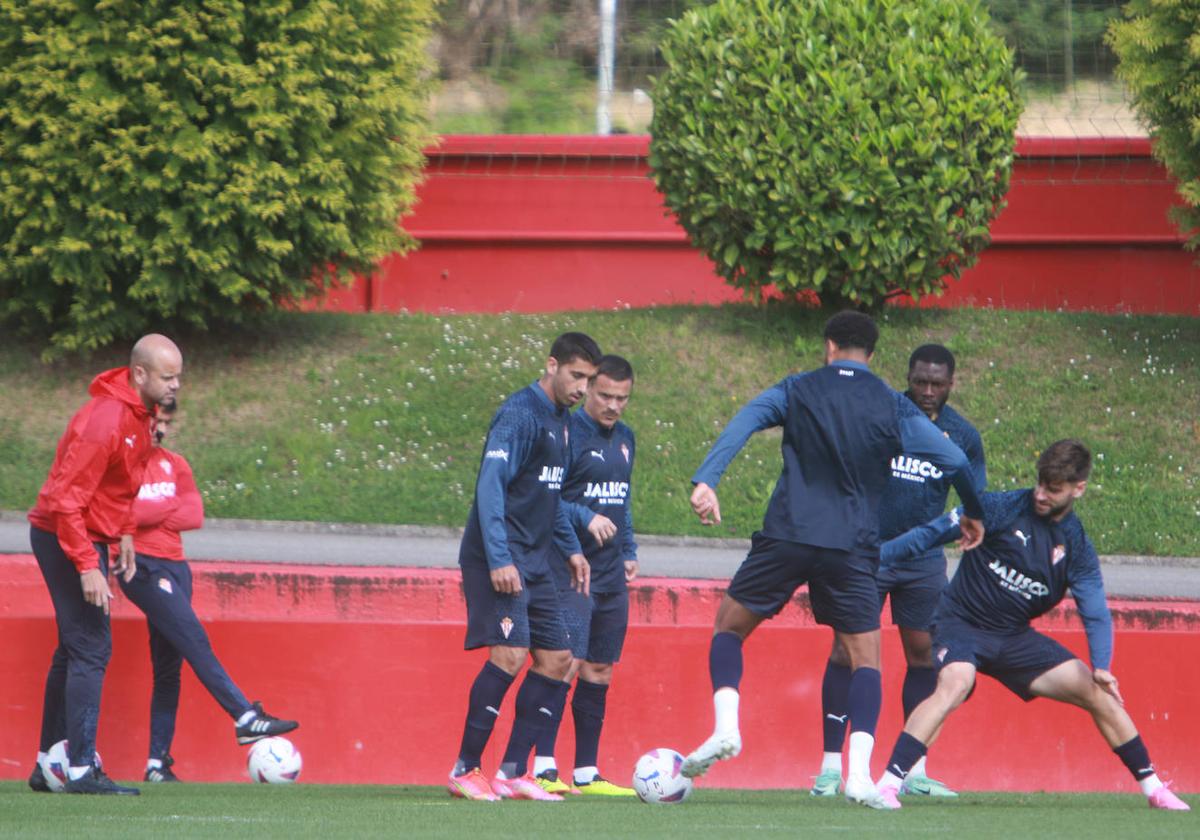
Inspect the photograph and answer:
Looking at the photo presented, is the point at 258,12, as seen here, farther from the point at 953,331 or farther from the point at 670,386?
the point at 953,331

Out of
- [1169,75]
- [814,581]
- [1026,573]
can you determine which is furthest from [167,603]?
[1169,75]

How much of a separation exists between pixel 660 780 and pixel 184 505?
2.90 m

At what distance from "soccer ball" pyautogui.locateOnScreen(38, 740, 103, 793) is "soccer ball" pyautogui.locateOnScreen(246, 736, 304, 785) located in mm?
747

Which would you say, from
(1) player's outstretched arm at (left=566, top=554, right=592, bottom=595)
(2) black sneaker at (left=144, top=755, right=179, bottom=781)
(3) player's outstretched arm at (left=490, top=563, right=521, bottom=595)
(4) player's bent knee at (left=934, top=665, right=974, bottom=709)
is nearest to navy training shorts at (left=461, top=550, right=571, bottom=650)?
(3) player's outstretched arm at (left=490, top=563, right=521, bottom=595)

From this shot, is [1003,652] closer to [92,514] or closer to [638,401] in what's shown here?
[92,514]

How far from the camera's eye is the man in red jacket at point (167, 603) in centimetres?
779

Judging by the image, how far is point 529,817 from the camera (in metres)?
6.36

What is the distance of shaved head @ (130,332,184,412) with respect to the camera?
23.8 feet

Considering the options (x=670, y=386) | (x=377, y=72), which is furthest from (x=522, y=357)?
(x=377, y=72)

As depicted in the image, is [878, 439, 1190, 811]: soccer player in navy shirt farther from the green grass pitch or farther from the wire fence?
the wire fence

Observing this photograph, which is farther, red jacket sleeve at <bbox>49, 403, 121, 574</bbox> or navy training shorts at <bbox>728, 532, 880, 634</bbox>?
red jacket sleeve at <bbox>49, 403, 121, 574</bbox>

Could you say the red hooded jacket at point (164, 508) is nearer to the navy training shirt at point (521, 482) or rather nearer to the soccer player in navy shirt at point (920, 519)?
the navy training shirt at point (521, 482)

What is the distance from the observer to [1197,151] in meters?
14.5

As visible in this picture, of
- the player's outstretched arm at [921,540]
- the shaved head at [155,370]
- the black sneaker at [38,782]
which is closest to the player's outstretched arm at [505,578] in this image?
the shaved head at [155,370]
